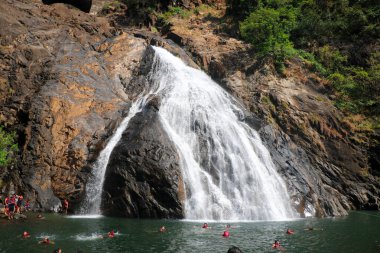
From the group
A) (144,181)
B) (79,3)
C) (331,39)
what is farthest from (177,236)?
(79,3)

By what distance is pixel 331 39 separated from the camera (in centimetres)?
5438

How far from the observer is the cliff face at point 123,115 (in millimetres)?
28375

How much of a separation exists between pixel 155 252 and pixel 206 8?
53.7 m

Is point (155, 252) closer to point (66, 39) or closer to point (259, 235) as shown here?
point (259, 235)

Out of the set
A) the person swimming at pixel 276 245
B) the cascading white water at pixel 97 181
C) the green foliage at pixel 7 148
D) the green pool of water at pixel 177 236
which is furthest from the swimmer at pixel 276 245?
the green foliage at pixel 7 148

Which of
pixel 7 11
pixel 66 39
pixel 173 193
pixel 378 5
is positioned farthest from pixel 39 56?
pixel 378 5

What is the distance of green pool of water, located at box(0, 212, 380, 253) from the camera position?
18.6m

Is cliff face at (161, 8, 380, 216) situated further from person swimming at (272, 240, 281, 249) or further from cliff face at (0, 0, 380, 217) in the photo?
person swimming at (272, 240, 281, 249)

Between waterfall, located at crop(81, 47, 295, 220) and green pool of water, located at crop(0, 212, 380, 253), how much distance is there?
231 centimetres

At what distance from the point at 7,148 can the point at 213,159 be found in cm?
1780

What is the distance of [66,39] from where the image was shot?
139ft

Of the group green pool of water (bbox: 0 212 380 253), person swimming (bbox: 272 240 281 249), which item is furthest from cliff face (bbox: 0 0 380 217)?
person swimming (bbox: 272 240 281 249)

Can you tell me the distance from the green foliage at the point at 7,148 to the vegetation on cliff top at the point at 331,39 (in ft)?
105

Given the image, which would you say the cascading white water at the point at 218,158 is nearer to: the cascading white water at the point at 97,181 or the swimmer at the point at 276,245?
the cascading white water at the point at 97,181
